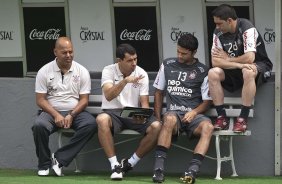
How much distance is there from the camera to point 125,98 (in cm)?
1144

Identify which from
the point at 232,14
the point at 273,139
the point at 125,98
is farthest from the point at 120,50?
the point at 273,139

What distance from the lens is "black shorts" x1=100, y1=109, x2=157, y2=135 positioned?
11.2 m

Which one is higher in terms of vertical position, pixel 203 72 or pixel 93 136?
pixel 203 72

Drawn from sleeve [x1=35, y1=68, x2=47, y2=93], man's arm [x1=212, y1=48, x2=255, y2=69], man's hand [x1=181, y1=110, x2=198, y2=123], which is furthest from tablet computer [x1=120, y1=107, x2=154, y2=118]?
sleeve [x1=35, y1=68, x2=47, y2=93]

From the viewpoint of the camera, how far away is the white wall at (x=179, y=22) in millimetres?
12469

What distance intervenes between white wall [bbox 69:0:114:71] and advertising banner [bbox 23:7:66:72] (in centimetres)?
18

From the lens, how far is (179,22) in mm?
12570

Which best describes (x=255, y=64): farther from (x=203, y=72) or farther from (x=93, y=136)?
(x=93, y=136)

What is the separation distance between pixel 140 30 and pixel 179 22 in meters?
0.51

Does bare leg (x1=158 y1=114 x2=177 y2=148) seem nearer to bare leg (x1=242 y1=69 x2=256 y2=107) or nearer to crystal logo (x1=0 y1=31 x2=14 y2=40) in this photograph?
bare leg (x1=242 y1=69 x2=256 y2=107)

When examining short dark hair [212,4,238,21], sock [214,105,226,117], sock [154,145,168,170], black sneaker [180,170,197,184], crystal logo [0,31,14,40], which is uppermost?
short dark hair [212,4,238,21]

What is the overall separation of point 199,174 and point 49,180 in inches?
73.4

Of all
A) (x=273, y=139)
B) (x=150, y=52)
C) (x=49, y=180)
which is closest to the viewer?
(x=49, y=180)

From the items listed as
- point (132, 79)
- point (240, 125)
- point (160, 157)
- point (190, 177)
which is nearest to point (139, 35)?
point (132, 79)
